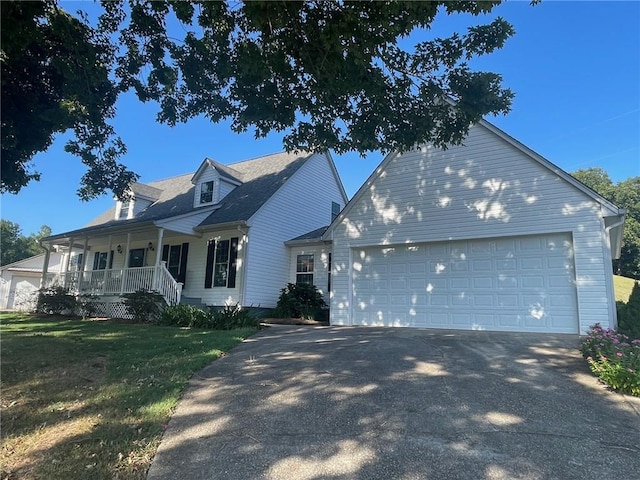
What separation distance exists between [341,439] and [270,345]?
455cm

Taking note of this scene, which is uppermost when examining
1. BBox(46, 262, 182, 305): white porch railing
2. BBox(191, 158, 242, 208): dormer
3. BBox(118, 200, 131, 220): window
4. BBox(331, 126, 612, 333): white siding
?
BBox(191, 158, 242, 208): dormer

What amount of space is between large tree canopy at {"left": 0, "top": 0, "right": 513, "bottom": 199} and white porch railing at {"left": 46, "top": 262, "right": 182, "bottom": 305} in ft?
18.1

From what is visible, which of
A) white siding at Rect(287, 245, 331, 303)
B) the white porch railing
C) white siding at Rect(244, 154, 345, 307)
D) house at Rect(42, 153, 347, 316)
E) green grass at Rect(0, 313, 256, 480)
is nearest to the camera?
green grass at Rect(0, 313, 256, 480)

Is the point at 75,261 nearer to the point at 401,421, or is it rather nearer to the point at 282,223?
the point at 282,223

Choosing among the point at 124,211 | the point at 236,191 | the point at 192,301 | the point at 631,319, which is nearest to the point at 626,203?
the point at 631,319

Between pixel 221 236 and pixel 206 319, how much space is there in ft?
17.1

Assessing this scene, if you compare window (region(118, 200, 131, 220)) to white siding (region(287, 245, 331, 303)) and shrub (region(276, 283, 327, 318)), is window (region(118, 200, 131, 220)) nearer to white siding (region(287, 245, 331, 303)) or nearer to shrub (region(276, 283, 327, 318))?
white siding (region(287, 245, 331, 303))

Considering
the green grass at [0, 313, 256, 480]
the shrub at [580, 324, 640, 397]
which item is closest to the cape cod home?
the shrub at [580, 324, 640, 397]

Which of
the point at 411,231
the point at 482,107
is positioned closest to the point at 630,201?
the point at 411,231

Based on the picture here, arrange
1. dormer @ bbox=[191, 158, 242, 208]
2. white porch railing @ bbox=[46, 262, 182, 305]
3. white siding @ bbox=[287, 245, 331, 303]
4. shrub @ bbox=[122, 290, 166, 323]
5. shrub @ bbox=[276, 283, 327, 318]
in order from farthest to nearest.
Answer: dormer @ bbox=[191, 158, 242, 208], white siding @ bbox=[287, 245, 331, 303], white porch railing @ bbox=[46, 262, 182, 305], shrub @ bbox=[276, 283, 327, 318], shrub @ bbox=[122, 290, 166, 323]

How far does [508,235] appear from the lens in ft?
34.1

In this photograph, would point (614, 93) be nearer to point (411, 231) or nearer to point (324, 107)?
point (411, 231)

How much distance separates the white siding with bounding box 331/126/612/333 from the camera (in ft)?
30.9

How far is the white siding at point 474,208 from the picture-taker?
371 inches
